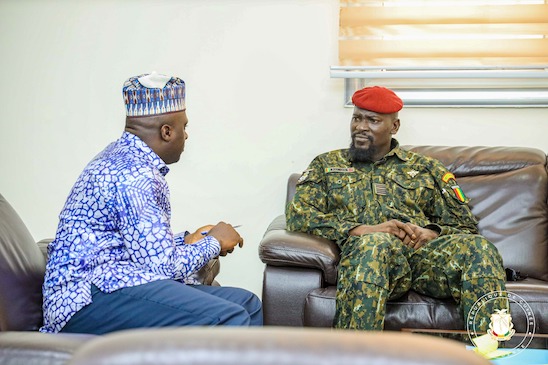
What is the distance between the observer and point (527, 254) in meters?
3.69

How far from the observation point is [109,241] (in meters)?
2.29

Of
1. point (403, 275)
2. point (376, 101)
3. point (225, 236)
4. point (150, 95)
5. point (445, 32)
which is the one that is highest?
point (445, 32)

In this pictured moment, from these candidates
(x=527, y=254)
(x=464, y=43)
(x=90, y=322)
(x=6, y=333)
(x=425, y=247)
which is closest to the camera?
(x=6, y=333)

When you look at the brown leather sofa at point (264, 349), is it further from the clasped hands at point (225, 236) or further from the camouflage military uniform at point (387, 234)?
the camouflage military uniform at point (387, 234)

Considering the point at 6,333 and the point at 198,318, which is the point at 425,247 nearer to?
the point at 198,318

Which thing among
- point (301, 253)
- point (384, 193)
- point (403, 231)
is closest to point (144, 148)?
point (301, 253)

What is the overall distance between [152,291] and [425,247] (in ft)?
5.03

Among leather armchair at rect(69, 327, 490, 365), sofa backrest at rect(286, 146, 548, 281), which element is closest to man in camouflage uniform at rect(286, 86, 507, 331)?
sofa backrest at rect(286, 146, 548, 281)

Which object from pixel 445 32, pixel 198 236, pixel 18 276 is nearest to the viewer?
pixel 18 276

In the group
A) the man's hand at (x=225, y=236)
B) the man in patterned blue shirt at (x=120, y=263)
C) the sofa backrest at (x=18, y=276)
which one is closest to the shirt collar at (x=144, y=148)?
the man in patterned blue shirt at (x=120, y=263)

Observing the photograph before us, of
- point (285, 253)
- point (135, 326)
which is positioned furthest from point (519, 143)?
point (135, 326)

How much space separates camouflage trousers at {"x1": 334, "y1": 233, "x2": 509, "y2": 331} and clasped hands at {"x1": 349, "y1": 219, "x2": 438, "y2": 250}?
0.08 meters

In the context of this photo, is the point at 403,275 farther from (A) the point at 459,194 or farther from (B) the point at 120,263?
(B) the point at 120,263

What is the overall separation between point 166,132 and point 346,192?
1448mm
